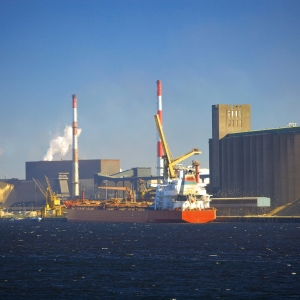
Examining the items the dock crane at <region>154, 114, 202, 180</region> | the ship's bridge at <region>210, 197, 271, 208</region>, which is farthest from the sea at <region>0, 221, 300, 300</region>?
the ship's bridge at <region>210, 197, 271, 208</region>

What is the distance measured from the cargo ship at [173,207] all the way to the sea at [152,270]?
54.1 metres

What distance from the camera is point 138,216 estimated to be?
150 metres

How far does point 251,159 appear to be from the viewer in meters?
181

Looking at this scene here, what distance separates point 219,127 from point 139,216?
5155 centimetres

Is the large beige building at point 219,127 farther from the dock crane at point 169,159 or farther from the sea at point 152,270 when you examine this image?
the sea at point 152,270

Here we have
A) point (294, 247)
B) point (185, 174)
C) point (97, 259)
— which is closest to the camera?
point (97, 259)

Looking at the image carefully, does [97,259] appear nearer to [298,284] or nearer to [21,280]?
[21,280]

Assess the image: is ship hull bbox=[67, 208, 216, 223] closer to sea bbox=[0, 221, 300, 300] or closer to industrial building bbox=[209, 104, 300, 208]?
industrial building bbox=[209, 104, 300, 208]

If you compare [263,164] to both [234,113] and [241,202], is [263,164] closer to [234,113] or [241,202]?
[241,202]

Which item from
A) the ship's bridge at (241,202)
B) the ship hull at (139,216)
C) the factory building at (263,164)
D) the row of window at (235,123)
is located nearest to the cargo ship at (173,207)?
the ship hull at (139,216)

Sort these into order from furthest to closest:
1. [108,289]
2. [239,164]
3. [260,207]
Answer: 1. [239,164]
2. [260,207]
3. [108,289]

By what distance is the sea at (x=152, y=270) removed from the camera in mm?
46938

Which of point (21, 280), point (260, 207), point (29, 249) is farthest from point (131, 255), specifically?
point (260, 207)

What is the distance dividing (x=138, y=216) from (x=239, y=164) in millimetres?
42520
